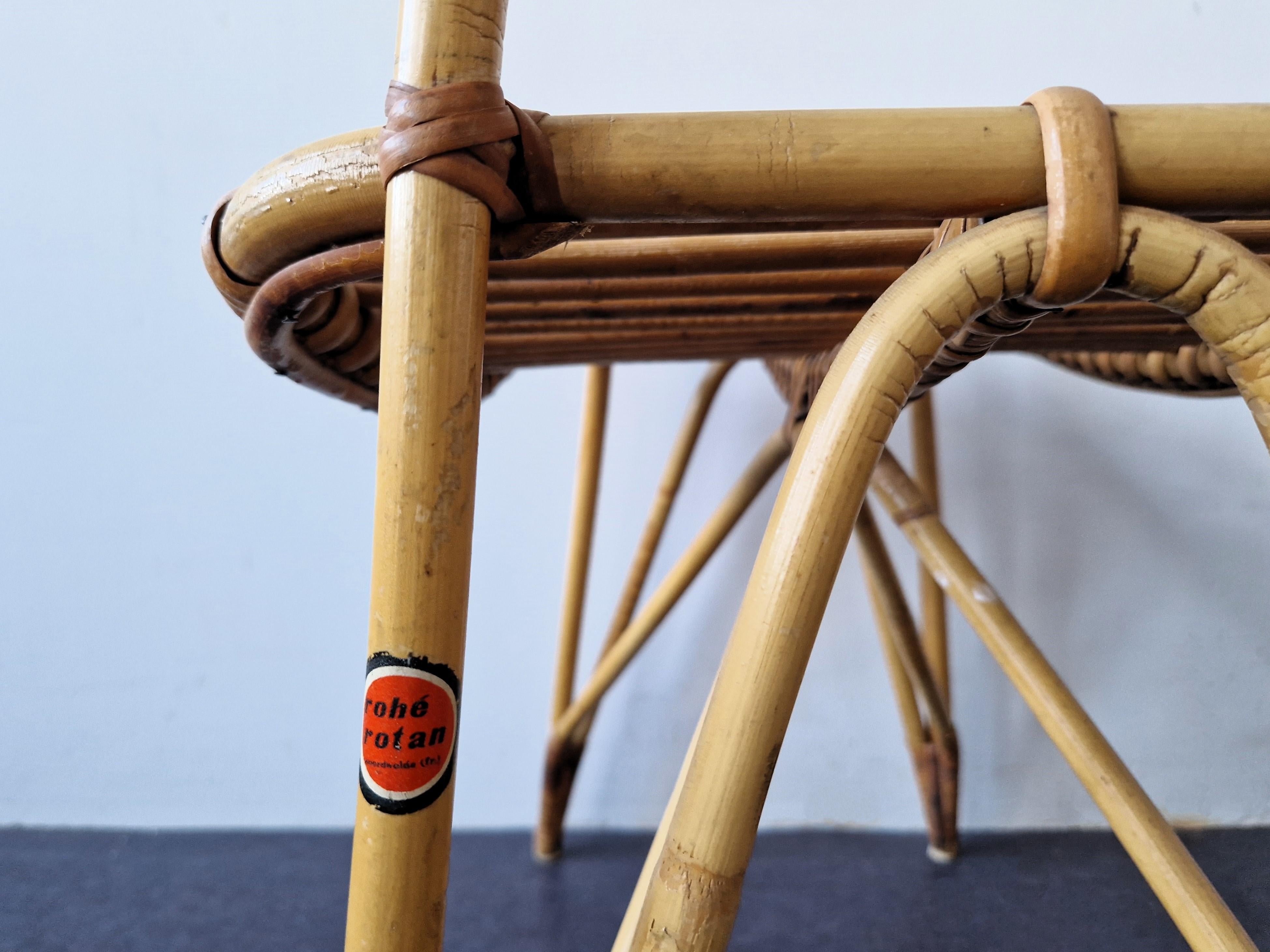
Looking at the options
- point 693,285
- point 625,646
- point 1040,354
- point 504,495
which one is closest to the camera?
point 693,285

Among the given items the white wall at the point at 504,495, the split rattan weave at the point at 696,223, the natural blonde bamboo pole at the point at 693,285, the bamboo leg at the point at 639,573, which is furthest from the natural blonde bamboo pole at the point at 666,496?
the split rattan weave at the point at 696,223

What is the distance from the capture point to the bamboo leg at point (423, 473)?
0.27 metres

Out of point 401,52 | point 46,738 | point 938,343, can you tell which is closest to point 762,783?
point 938,343

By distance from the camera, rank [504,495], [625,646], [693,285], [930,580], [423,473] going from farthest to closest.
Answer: [504,495]
[930,580]
[625,646]
[693,285]
[423,473]

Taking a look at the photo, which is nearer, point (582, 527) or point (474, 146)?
point (474, 146)

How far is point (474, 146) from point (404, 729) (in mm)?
181

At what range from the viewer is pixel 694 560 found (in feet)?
2.56

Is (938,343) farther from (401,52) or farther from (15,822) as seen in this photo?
(15,822)

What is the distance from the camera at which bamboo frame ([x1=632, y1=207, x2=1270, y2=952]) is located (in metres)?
0.27

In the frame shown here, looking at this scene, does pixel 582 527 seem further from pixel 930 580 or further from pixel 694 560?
pixel 930 580

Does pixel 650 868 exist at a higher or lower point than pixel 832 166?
lower

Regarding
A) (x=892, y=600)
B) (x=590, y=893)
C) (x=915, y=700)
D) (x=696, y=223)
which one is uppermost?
(x=696, y=223)

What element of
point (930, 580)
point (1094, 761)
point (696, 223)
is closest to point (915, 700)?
point (930, 580)

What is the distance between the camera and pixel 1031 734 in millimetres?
1057
